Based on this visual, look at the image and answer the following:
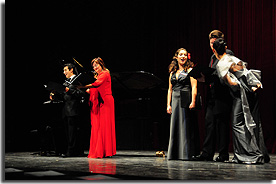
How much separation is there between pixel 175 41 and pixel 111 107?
3.40m

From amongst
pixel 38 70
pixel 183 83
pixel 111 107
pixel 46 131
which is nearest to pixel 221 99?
pixel 183 83

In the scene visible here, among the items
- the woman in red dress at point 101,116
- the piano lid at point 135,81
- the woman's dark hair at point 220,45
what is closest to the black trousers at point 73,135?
the woman in red dress at point 101,116

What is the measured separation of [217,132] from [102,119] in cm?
168

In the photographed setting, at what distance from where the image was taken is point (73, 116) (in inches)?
215

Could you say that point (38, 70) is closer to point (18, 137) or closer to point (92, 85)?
point (18, 137)

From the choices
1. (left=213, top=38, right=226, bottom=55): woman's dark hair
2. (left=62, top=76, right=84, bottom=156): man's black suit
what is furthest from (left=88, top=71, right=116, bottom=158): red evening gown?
(left=213, top=38, right=226, bottom=55): woman's dark hair

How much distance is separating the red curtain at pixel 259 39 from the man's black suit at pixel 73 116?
3.18 metres

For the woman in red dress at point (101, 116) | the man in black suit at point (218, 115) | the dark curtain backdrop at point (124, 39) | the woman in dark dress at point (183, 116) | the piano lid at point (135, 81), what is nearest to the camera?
the man in black suit at point (218, 115)

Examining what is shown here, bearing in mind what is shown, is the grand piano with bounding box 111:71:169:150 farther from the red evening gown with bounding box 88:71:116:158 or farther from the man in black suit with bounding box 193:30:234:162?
the man in black suit with bounding box 193:30:234:162

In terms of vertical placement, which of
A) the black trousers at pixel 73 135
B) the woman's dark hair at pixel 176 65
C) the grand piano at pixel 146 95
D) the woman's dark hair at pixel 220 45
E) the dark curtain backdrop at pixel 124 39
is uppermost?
the dark curtain backdrop at pixel 124 39

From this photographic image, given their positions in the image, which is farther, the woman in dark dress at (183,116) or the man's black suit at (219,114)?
the woman in dark dress at (183,116)

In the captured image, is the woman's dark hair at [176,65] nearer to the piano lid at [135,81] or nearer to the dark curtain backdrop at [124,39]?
the piano lid at [135,81]

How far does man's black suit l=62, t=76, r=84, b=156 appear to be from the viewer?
5.46 m

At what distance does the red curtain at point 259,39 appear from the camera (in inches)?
254
